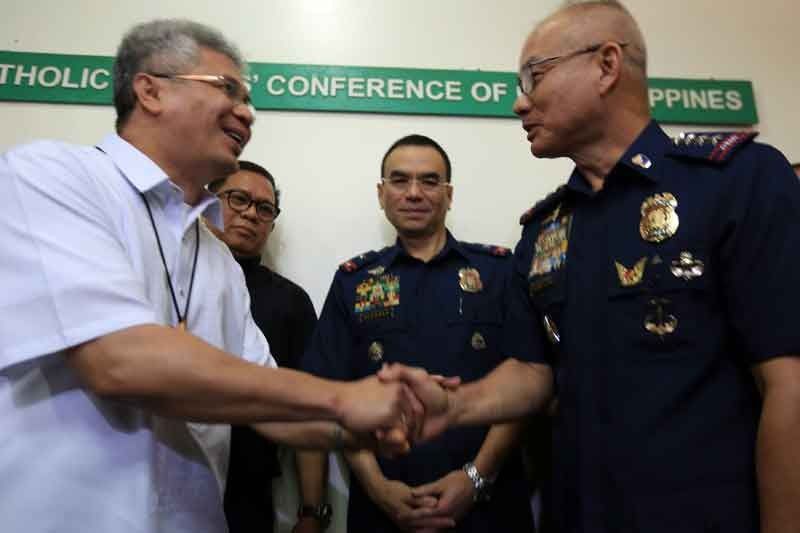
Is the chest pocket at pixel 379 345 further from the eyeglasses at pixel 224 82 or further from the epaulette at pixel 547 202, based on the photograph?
the eyeglasses at pixel 224 82

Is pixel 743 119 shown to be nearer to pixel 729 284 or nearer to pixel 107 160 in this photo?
pixel 729 284

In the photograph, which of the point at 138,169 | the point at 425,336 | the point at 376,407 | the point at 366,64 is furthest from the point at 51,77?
the point at 376,407

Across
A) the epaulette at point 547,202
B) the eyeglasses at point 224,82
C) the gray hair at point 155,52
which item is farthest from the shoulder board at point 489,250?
the gray hair at point 155,52

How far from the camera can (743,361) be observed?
99 cm

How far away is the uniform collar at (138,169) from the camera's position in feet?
3.52

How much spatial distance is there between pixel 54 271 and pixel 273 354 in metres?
1.07

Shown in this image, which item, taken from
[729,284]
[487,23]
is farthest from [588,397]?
[487,23]

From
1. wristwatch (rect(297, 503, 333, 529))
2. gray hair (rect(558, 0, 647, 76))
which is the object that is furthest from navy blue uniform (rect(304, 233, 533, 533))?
gray hair (rect(558, 0, 647, 76))

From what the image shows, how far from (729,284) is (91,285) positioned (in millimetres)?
1059

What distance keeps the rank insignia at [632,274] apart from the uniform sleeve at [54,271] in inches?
33.5

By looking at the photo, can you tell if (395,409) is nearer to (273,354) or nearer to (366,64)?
(273,354)

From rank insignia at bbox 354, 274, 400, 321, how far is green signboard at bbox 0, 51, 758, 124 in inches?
31.4

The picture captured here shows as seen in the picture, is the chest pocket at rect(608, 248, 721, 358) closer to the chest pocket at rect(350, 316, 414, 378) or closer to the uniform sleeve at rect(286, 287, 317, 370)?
the chest pocket at rect(350, 316, 414, 378)

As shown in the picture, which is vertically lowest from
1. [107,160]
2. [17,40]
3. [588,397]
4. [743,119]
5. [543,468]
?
[543,468]
